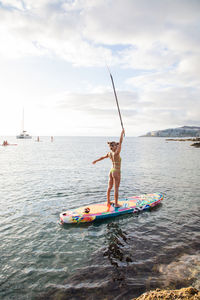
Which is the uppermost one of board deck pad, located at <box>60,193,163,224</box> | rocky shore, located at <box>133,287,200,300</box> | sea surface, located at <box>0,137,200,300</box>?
rocky shore, located at <box>133,287,200,300</box>

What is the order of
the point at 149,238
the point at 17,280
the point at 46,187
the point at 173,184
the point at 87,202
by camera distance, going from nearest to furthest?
the point at 17,280
the point at 149,238
the point at 87,202
the point at 46,187
the point at 173,184

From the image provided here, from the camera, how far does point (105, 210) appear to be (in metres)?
9.30

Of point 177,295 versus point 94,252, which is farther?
point 94,252

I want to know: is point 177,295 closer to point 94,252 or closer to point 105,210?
point 94,252

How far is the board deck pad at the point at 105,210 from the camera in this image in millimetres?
8500

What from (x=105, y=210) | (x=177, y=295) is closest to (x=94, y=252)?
(x=105, y=210)

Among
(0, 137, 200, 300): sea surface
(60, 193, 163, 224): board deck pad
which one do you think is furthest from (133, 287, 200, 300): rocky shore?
(60, 193, 163, 224): board deck pad

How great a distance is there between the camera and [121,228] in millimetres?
8133

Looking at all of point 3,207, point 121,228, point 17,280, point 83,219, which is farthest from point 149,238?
point 3,207

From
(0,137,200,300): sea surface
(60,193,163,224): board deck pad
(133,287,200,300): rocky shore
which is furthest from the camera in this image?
(60,193,163,224): board deck pad

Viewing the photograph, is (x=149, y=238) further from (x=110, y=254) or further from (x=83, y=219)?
(x=83, y=219)

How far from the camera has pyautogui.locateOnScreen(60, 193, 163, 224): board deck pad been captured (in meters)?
8.50

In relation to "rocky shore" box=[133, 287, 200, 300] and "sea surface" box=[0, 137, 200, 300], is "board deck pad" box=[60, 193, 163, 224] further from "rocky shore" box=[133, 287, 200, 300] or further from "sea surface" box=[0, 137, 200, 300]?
"rocky shore" box=[133, 287, 200, 300]

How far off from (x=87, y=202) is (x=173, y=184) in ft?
26.8
